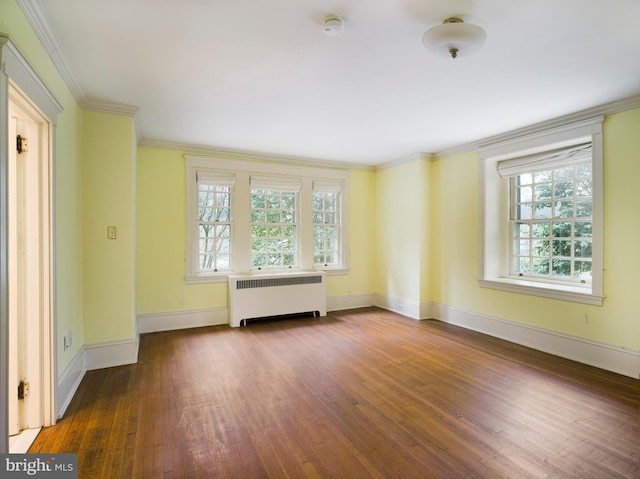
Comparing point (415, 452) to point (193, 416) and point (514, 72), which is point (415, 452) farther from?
point (514, 72)

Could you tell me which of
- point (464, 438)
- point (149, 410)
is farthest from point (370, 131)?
point (149, 410)

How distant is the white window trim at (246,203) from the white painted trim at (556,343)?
2.24m

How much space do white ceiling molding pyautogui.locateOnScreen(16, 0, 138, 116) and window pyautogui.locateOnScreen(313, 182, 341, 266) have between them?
125 inches

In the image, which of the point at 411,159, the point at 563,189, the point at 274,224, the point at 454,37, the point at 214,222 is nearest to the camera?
the point at 454,37

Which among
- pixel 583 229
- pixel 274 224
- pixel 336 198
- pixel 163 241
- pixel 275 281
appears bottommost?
pixel 275 281

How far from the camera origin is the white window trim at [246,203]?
489 cm

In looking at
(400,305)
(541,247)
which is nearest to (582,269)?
(541,247)

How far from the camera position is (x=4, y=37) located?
62.8 inches

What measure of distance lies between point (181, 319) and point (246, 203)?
1.96m

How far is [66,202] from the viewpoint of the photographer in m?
2.79

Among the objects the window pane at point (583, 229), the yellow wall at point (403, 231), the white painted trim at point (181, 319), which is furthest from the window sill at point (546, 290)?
the white painted trim at point (181, 319)

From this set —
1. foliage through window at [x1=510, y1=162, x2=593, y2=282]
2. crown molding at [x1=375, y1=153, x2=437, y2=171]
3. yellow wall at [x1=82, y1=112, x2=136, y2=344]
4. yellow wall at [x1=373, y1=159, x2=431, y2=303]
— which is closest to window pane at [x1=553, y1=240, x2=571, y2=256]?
foliage through window at [x1=510, y1=162, x2=593, y2=282]

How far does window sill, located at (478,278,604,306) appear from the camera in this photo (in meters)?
3.50

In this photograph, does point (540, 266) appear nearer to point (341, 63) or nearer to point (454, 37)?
point (454, 37)
